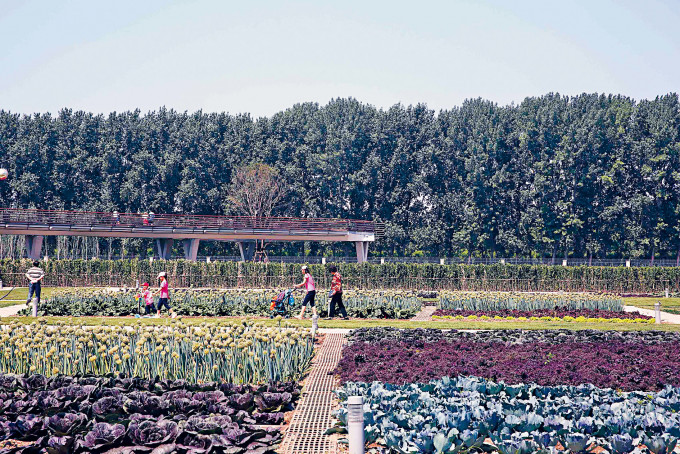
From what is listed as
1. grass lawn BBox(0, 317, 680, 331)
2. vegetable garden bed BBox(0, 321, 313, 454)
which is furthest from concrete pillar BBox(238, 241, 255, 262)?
vegetable garden bed BBox(0, 321, 313, 454)

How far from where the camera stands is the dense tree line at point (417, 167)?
6247cm

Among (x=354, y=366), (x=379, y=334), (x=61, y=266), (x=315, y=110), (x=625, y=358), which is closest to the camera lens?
(x=354, y=366)

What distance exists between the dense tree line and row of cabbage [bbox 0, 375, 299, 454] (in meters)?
55.4

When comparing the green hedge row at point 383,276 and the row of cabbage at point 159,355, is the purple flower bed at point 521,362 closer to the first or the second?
the row of cabbage at point 159,355

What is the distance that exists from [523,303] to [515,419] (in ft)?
57.3

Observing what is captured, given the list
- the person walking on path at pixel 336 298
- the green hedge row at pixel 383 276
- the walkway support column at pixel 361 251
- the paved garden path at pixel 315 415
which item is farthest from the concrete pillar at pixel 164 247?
the paved garden path at pixel 315 415

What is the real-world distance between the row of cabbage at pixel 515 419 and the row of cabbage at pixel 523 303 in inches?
589

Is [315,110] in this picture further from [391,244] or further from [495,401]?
[495,401]

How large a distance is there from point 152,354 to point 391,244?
5751cm

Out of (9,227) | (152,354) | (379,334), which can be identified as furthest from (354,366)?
(9,227)

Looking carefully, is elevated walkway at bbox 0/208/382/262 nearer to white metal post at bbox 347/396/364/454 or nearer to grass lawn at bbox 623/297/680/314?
grass lawn at bbox 623/297/680/314

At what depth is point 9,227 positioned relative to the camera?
49281mm

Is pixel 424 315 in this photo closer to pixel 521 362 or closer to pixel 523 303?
pixel 523 303

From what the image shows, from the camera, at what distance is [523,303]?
24188 mm
